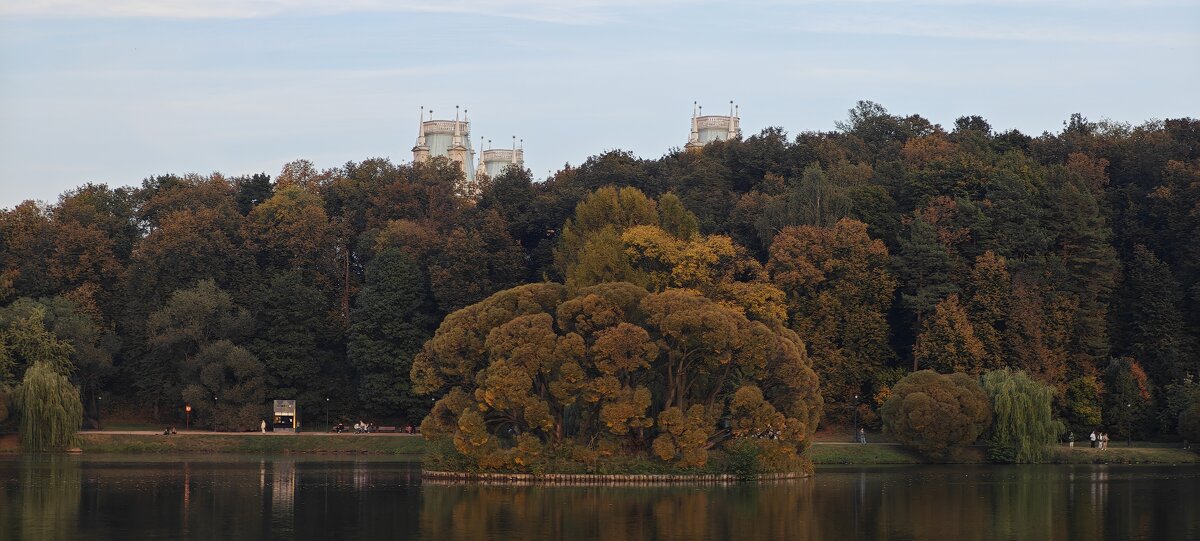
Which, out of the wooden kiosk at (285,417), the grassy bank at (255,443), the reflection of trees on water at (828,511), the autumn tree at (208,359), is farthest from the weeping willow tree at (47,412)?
the reflection of trees on water at (828,511)

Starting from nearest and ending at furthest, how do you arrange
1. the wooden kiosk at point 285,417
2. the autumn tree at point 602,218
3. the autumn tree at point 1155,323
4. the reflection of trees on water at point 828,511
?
the reflection of trees on water at point 828,511 < the autumn tree at point 602,218 < the autumn tree at point 1155,323 < the wooden kiosk at point 285,417

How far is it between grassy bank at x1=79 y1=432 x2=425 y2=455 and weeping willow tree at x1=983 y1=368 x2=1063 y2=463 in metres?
25.5

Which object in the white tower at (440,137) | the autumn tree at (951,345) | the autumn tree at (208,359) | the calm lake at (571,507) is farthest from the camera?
the white tower at (440,137)

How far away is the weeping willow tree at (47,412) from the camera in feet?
219

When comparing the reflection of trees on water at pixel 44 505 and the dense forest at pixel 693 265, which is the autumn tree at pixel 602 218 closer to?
the dense forest at pixel 693 265

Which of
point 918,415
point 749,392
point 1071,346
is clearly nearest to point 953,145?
point 1071,346

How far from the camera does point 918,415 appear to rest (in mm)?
64625

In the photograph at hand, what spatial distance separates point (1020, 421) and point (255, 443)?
34318mm

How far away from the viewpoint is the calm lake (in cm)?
3666

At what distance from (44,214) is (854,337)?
4831cm

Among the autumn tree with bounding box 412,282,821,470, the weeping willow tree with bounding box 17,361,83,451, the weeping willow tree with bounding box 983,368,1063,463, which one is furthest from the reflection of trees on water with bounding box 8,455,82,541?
the weeping willow tree with bounding box 983,368,1063,463

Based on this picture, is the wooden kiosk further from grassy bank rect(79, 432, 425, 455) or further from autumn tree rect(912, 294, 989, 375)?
autumn tree rect(912, 294, 989, 375)

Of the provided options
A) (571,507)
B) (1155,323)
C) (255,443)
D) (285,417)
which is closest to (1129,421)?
(1155,323)

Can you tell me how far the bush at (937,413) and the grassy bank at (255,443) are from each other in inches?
853
